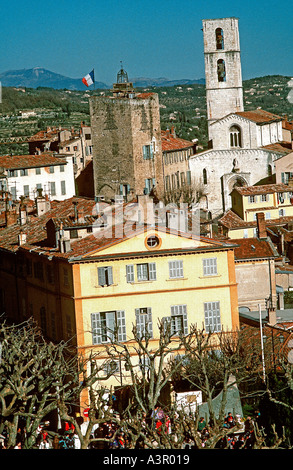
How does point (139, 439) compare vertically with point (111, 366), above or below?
below

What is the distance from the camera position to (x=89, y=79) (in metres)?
61.5

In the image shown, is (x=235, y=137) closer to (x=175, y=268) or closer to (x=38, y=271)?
(x=38, y=271)

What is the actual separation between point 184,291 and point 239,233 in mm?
26349

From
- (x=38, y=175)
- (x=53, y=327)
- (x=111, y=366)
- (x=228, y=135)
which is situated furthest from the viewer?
(x=228, y=135)

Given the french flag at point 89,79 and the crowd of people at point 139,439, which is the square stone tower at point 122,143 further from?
the crowd of people at point 139,439

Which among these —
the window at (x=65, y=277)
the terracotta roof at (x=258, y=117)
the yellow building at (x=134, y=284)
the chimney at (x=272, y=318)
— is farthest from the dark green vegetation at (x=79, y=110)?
the chimney at (x=272, y=318)

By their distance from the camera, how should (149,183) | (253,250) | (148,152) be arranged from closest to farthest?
(253,250) → (149,183) → (148,152)

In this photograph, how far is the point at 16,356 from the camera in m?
26.5

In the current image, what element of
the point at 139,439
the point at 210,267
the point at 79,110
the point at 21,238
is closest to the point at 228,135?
the point at 21,238

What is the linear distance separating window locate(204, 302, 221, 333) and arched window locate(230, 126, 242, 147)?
1954 inches

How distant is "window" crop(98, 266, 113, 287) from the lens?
1251 inches

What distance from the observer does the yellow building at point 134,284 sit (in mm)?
31484

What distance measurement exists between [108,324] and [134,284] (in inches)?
61.1

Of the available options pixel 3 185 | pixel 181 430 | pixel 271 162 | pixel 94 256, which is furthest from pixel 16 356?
pixel 271 162
